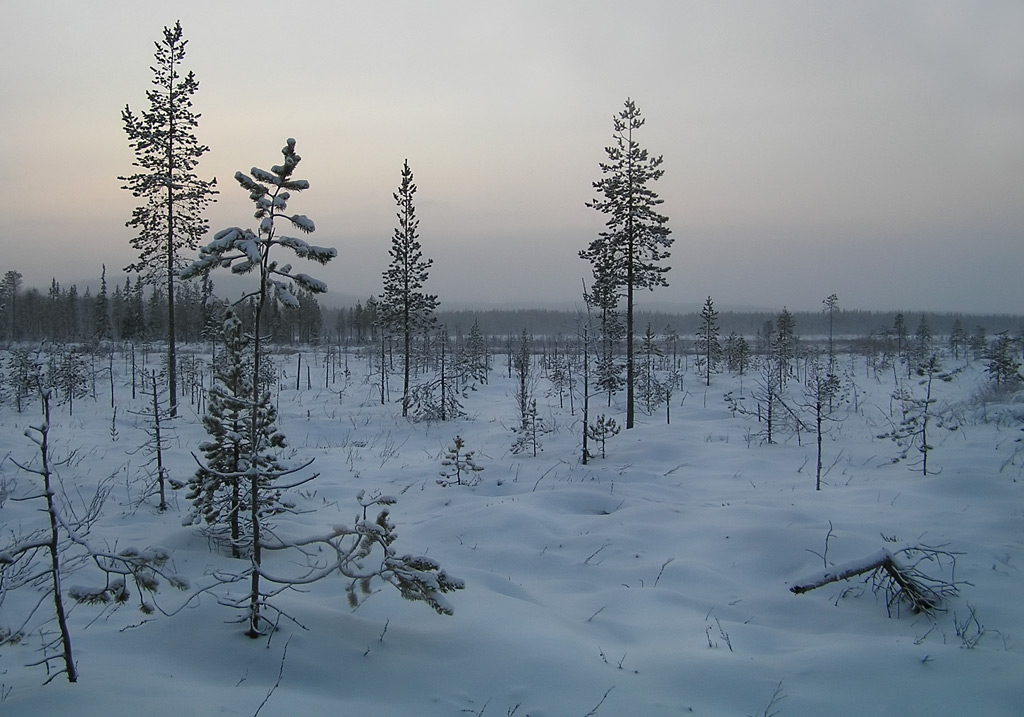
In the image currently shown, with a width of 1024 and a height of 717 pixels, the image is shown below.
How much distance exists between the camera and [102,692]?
3420 mm

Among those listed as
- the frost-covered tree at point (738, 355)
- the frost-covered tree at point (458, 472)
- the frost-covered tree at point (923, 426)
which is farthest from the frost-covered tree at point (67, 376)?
the frost-covered tree at point (738, 355)

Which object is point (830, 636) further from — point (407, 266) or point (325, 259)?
point (407, 266)

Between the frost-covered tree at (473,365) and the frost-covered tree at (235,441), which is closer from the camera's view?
the frost-covered tree at (235,441)

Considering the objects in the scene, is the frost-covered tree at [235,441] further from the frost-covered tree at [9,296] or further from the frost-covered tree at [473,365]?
the frost-covered tree at [9,296]

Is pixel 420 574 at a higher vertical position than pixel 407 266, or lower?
lower

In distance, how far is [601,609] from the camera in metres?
6.02

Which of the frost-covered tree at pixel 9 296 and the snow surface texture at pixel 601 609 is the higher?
the frost-covered tree at pixel 9 296

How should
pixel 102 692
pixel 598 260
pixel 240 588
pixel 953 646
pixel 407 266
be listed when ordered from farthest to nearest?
1. pixel 407 266
2. pixel 598 260
3. pixel 240 588
4. pixel 953 646
5. pixel 102 692

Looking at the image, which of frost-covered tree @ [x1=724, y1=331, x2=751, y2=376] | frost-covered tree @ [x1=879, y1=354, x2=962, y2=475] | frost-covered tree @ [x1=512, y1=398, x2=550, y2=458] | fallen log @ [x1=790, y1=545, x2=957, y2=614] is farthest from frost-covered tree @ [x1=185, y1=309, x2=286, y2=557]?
frost-covered tree @ [x1=724, y1=331, x2=751, y2=376]

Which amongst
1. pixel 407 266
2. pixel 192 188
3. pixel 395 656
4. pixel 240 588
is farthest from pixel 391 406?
pixel 395 656

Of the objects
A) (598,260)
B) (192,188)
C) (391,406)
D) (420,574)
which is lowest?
(391,406)

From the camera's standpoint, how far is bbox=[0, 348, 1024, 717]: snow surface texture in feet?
13.1

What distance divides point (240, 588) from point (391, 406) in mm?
22185

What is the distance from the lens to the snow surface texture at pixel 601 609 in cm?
400
